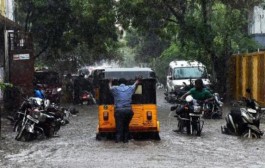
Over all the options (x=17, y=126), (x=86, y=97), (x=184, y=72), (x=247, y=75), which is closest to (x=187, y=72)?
(x=184, y=72)

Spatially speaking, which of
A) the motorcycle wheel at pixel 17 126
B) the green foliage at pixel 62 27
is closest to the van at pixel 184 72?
the green foliage at pixel 62 27

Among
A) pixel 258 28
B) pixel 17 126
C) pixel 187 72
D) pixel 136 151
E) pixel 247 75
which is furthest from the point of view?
pixel 258 28

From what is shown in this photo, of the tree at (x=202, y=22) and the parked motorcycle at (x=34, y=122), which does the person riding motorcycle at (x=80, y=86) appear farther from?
the parked motorcycle at (x=34, y=122)

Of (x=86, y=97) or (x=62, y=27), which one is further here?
(x=62, y=27)

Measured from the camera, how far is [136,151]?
39.4ft

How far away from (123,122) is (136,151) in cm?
157

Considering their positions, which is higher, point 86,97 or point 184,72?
point 184,72

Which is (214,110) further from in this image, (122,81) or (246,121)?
(122,81)

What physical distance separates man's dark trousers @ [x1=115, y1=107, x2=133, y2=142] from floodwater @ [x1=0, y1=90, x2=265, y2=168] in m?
0.21

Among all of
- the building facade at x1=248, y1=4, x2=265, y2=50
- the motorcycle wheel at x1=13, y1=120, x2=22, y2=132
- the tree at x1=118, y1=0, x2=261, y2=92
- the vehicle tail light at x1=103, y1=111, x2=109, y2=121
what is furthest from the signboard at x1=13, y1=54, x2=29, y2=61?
the building facade at x1=248, y1=4, x2=265, y2=50

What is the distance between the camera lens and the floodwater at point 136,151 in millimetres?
10453

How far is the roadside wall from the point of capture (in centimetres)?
2209

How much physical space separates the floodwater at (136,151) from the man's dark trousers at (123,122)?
214mm

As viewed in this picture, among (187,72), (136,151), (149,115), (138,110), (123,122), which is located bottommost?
(136,151)
